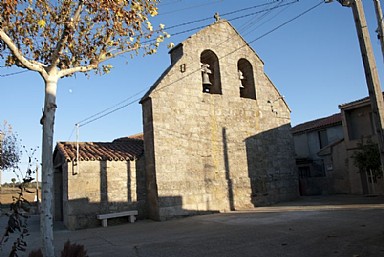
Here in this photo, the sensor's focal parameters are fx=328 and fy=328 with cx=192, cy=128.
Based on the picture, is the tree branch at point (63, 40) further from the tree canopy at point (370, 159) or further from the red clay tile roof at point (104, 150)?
the tree canopy at point (370, 159)

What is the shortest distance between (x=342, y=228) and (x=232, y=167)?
726 cm

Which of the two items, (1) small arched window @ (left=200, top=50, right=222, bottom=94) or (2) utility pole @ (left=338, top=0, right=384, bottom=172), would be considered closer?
(2) utility pole @ (left=338, top=0, right=384, bottom=172)

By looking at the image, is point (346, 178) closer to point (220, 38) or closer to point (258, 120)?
point (258, 120)

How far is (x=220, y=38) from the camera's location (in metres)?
16.0

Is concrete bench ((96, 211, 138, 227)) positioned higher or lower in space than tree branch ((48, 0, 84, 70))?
lower

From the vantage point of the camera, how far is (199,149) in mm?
14234

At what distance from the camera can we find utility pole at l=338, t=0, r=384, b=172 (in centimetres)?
654

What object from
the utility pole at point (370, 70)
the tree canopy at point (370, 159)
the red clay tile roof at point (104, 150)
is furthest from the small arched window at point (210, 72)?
the utility pole at point (370, 70)

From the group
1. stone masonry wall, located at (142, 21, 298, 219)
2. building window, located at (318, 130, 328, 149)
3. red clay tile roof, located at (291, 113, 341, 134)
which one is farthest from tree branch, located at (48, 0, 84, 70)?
building window, located at (318, 130, 328, 149)

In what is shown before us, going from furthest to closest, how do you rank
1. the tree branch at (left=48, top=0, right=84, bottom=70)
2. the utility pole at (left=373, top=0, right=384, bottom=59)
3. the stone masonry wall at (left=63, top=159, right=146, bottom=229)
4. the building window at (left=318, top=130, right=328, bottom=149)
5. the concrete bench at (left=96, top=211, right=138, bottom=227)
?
the building window at (left=318, top=130, right=328, bottom=149)
the concrete bench at (left=96, top=211, right=138, bottom=227)
the stone masonry wall at (left=63, top=159, right=146, bottom=229)
the utility pole at (left=373, top=0, right=384, bottom=59)
the tree branch at (left=48, top=0, right=84, bottom=70)

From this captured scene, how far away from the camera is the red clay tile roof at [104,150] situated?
1300 centimetres

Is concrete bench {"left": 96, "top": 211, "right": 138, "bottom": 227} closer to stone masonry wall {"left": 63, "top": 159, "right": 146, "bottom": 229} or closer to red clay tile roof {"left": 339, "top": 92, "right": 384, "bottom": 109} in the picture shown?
stone masonry wall {"left": 63, "top": 159, "right": 146, "bottom": 229}

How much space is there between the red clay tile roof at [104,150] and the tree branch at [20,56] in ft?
22.0

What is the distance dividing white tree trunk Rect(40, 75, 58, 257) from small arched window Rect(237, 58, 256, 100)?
461 inches
